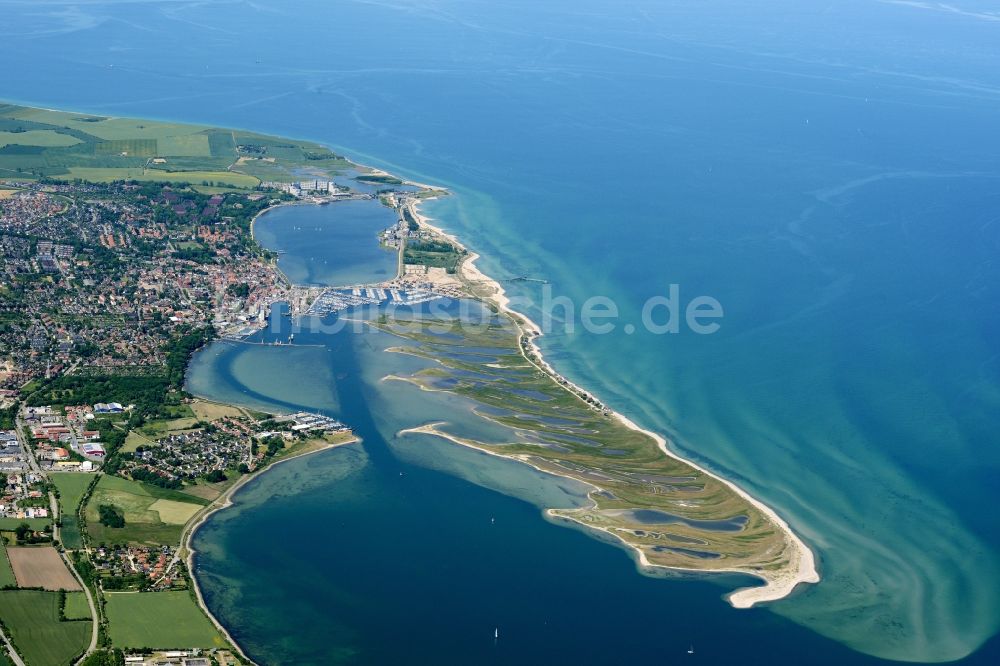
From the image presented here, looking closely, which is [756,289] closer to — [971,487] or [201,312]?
[971,487]

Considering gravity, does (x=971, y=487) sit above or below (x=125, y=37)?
below

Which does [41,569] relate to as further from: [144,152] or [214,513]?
[144,152]

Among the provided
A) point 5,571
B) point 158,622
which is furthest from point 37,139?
point 158,622

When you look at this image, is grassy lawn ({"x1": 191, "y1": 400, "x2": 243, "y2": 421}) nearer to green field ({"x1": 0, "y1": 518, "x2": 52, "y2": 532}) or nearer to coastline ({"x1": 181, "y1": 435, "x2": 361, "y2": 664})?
coastline ({"x1": 181, "y1": 435, "x2": 361, "y2": 664})

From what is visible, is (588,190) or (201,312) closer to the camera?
(201,312)

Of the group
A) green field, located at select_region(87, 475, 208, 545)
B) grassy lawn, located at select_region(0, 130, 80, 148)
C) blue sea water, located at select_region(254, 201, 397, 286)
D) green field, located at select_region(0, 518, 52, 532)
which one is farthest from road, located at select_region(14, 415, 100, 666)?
grassy lawn, located at select_region(0, 130, 80, 148)

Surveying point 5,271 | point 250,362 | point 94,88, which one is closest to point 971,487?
point 250,362

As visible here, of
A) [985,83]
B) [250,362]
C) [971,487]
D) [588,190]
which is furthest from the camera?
[985,83]
